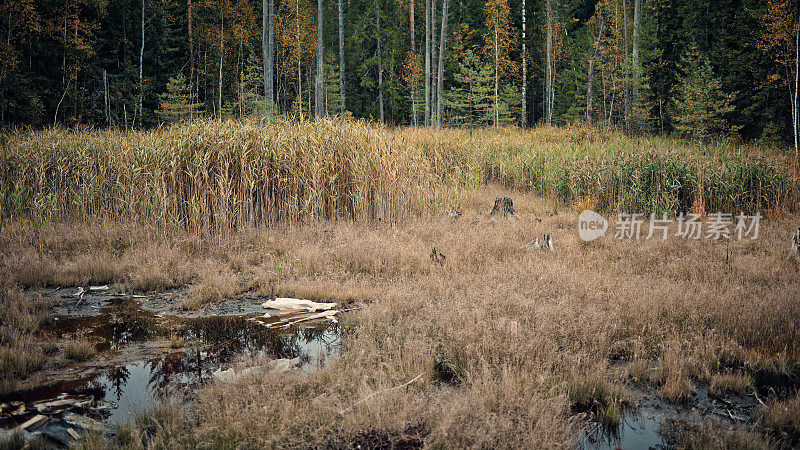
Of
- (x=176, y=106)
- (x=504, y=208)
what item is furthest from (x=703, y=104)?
(x=176, y=106)

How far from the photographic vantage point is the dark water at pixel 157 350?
3.32 m

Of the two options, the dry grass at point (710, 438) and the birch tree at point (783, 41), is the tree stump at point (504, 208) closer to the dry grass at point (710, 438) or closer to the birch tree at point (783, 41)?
the dry grass at point (710, 438)

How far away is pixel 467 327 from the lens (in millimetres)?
3939

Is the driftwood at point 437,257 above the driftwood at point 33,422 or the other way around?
above

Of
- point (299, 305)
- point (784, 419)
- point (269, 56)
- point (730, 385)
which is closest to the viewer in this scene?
point (784, 419)

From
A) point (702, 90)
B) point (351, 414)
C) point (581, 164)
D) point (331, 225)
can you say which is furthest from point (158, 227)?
point (702, 90)

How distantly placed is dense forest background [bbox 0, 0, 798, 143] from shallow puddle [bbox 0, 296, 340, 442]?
1013 cm

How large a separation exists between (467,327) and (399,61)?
2941 cm

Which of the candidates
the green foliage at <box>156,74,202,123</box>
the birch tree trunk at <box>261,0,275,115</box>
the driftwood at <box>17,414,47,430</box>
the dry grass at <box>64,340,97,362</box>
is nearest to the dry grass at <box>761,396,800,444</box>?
the driftwood at <box>17,414,47,430</box>

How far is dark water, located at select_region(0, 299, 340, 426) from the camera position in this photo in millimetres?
3322

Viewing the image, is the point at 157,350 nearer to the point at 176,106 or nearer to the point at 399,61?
the point at 176,106

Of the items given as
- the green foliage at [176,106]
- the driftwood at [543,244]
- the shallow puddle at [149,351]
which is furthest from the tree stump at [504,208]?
the green foliage at [176,106]

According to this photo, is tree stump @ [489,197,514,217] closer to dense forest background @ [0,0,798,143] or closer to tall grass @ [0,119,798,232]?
tall grass @ [0,119,798,232]

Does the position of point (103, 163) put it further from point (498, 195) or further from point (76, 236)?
point (498, 195)
